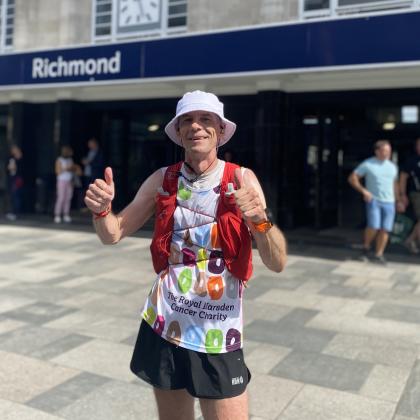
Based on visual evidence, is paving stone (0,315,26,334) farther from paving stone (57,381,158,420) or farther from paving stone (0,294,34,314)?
paving stone (57,381,158,420)

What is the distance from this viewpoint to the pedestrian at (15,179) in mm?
12781

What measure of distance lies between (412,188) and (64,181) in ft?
25.8

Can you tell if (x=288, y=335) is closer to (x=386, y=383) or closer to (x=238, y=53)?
(x=386, y=383)

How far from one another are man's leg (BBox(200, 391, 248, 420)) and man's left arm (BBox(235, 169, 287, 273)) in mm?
553

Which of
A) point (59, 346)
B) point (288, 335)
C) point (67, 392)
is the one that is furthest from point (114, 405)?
point (288, 335)

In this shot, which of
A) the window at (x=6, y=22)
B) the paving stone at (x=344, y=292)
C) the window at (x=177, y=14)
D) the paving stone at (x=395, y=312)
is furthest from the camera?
the window at (x=6, y=22)

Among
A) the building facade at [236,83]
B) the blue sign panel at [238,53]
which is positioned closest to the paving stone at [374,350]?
the building facade at [236,83]

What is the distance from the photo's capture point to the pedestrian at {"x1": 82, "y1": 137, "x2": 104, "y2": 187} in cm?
1291

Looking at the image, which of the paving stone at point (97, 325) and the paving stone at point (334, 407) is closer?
the paving stone at point (334, 407)

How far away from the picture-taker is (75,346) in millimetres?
4168

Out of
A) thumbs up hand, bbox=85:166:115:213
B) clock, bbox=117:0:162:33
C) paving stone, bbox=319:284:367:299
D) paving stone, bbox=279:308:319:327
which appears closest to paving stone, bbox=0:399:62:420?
thumbs up hand, bbox=85:166:115:213

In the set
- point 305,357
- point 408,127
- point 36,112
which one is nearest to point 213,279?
point 305,357

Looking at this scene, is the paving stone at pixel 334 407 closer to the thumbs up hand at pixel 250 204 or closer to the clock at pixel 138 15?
the thumbs up hand at pixel 250 204

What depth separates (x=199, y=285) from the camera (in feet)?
6.68
